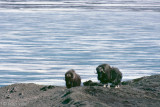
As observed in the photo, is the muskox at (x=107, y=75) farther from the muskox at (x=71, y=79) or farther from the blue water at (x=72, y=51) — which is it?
the blue water at (x=72, y=51)

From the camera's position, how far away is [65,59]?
18.5 metres

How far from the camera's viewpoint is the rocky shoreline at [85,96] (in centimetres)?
870

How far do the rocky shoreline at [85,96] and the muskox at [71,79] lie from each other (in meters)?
0.35

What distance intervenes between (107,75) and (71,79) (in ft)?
A: 3.47

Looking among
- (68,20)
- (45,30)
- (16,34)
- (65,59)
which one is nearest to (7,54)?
(65,59)

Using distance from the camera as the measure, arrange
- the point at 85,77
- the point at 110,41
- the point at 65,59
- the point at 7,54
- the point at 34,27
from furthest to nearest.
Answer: the point at 34,27 < the point at 110,41 < the point at 7,54 < the point at 65,59 < the point at 85,77

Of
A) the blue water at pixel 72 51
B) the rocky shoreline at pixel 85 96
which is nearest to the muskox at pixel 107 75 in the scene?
the rocky shoreline at pixel 85 96

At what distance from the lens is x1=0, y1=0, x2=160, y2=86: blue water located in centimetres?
1541

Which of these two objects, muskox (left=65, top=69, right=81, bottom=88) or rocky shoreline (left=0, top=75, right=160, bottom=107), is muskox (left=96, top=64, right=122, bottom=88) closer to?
rocky shoreline (left=0, top=75, right=160, bottom=107)

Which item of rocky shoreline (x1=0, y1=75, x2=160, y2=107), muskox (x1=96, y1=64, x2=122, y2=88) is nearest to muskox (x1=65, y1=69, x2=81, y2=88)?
rocky shoreline (x1=0, y1=75, x2=160, y2=107)

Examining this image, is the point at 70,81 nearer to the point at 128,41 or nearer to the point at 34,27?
the point at 128,41

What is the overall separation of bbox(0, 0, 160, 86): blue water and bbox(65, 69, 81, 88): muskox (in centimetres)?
272

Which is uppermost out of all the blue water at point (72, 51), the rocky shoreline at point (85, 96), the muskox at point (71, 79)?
the blue water at point (72, 51)

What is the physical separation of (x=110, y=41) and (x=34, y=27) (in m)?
9.86
